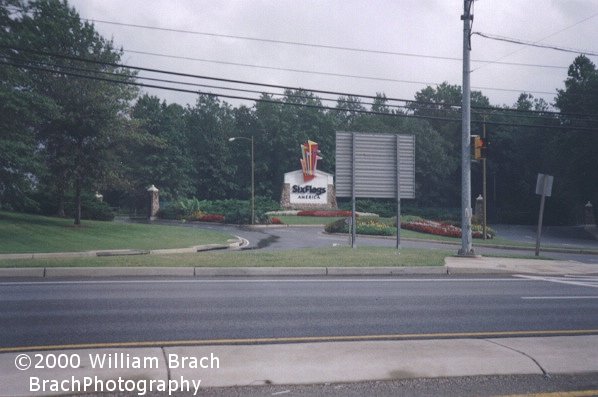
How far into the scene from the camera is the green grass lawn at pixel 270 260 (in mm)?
14961

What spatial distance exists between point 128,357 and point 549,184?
17.8 meters

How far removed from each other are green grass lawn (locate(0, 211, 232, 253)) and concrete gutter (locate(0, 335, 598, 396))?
15.4 meters

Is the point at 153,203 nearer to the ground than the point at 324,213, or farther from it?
farther from it

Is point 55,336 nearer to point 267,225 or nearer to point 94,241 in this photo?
point 94,241

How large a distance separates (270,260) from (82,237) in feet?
41.9

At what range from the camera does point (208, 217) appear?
5078 cm

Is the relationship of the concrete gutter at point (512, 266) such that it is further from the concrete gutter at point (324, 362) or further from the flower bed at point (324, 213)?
the flower bed at point (324, 213)

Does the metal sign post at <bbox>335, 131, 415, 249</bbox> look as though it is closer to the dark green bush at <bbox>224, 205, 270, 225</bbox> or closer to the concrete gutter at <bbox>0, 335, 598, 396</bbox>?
the concrete gutter at <bbox>0, 335, 598, 396</bbox>

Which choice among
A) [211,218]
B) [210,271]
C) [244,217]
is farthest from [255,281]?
[211,218]

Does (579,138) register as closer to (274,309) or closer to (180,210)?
(180,210)

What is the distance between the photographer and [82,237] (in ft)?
84.0

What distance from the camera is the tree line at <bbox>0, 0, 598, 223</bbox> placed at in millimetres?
25234

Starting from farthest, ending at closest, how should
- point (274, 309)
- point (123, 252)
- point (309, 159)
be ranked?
point (309, 159) → point (123, 252) → point (274, 309)

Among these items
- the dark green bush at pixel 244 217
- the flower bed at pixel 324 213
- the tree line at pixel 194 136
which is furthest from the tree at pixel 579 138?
the dark green bush at pixel 244 217
